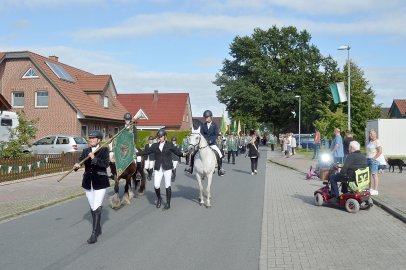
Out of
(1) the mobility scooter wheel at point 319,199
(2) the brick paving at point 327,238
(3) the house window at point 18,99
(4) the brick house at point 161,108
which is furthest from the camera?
(4) the brick house at point 161,108

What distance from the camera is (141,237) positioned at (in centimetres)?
777

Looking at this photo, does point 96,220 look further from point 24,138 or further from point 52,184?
point 24,138

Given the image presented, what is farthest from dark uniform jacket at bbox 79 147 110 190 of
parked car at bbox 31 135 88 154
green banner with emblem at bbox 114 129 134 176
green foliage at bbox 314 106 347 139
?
green foliage at bbox 314 106 347 139

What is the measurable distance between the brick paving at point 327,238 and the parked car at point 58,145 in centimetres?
1699

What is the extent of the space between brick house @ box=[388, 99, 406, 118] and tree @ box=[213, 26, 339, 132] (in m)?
15.0

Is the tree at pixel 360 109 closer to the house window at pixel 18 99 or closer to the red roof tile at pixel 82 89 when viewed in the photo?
the red roof tile at pixel 82 89

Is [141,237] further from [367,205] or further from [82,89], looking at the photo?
[82,89]

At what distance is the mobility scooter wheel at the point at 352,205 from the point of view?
10.0 m

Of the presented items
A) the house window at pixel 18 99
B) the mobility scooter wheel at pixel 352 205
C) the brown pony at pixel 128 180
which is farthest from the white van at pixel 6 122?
the mobility scooter wheel at pixel 352 205

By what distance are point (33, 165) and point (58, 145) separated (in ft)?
27.6

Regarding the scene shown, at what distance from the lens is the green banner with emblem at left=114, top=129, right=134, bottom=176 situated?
34.2 feet

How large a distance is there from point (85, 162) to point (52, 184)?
8715 millimetres

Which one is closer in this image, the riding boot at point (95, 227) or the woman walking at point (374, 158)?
the riding boot at point (95, 227)

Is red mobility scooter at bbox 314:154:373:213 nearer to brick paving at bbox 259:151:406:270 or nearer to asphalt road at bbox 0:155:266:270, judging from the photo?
brick paving at bbox 259:151:406:270
